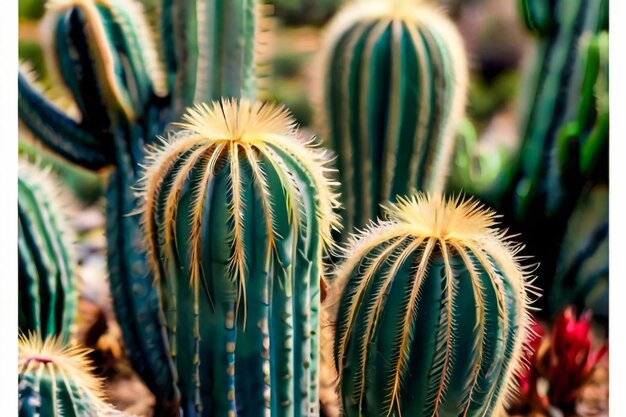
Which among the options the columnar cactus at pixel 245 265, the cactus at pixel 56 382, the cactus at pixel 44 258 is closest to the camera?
the columnar cactus at pixel 245 265

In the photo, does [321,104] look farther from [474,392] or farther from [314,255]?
[474,392]

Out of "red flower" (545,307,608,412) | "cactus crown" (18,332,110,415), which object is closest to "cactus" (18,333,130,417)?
"cactus crown" (18,332,110,415)

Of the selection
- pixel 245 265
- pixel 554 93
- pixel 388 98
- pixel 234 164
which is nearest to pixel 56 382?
pixel 245 265

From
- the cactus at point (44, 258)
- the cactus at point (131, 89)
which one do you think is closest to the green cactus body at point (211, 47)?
the cactus at point (131, 89)

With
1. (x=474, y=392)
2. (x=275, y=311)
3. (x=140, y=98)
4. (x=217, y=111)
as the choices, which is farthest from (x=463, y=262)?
(x=140, y=98)
